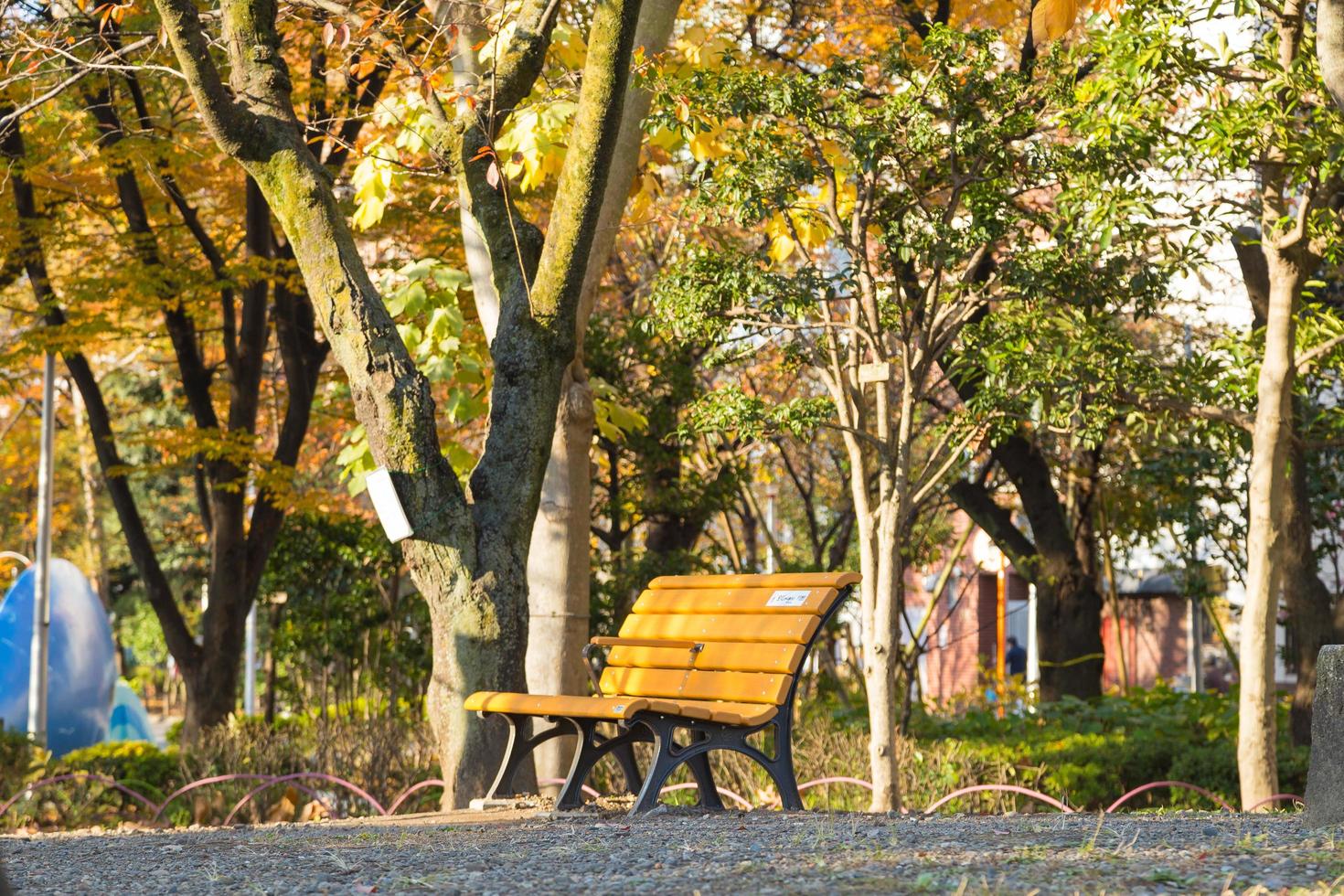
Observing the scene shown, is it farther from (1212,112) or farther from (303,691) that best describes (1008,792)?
(303,691)

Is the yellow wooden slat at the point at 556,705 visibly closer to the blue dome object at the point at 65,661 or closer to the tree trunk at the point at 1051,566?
the tree trunk at the point at 1051,566

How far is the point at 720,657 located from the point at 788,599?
1.38ft

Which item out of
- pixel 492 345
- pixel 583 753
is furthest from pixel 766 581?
pixel 492 345

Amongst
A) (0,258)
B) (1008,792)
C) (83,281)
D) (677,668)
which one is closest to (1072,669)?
(1008,792)

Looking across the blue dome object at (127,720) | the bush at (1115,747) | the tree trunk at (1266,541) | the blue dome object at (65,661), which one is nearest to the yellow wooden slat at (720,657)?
the tree trunk at (1266,541)

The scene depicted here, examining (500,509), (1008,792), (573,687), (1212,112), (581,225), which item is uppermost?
(1212,112)

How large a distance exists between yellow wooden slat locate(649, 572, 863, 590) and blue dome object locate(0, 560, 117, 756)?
12.9 m

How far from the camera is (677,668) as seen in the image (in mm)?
6797

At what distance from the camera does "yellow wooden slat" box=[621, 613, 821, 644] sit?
20.1ft

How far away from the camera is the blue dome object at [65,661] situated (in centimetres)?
1806

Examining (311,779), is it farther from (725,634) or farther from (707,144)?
(707,144)

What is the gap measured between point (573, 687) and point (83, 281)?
19.5 ft

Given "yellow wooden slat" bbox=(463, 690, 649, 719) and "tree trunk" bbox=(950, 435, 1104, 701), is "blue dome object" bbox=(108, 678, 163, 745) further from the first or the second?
"yellow wooden slat" bbox=(463, 690, 649, 719)

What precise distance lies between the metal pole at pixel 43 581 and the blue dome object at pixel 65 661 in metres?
1.20
